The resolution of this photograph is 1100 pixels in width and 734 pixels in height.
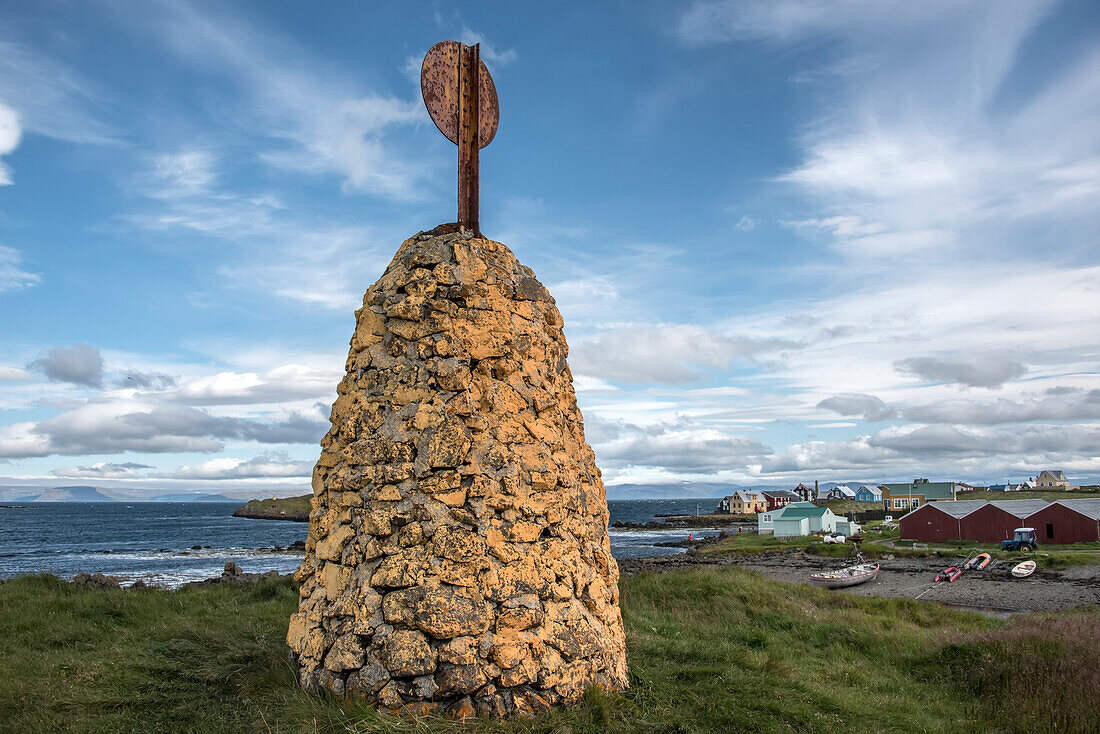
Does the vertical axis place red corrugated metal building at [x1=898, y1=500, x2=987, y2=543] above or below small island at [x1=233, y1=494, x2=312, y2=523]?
above

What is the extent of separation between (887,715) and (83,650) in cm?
872

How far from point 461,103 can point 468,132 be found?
30 centimetres

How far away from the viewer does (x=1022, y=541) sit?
132 feet

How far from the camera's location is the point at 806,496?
10038 centimetres

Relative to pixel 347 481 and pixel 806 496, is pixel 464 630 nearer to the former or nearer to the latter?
pixel 347 481

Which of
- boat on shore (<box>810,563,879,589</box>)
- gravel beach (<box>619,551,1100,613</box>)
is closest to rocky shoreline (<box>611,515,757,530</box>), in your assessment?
gravel beach (<box>619,551,1100,613</box>)

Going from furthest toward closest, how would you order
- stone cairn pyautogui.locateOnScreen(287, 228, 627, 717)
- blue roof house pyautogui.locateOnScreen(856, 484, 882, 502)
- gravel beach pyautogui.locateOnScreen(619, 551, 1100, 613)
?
blue roof house pyautogui.locateOnScreen(856, 484, 882, 502), gravel beach pyautogui.locateOnScreen(619, 551, 1100, 613), stone cairn pyautogui.locateOnScreen(287, 228, 627, 717)

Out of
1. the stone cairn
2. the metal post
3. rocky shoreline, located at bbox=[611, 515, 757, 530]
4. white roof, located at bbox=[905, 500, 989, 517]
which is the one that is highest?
the metal post

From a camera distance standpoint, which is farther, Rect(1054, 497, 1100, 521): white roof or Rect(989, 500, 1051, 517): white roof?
Rect(989, 500, 1051, 517): white roof

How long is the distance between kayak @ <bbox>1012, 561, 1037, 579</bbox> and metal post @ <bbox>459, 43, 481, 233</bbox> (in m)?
33.2

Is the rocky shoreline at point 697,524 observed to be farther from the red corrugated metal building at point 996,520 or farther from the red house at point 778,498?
the red corrugated metal building at point 996,520

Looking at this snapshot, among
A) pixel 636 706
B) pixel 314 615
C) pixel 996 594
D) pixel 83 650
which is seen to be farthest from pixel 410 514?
pixel 996 594

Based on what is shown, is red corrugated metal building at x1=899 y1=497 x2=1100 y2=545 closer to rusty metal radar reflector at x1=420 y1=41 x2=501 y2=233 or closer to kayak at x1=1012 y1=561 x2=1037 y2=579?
kayak at x1=1012 y1=561 x2=1037 y2=579

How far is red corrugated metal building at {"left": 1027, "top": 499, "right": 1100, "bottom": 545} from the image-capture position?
41.4m
